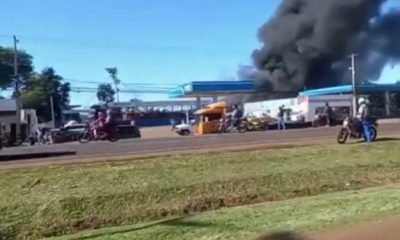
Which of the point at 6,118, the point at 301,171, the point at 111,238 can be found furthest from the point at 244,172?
the point at 6,118

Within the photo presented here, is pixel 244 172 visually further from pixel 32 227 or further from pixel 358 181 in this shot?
pixel 32 227

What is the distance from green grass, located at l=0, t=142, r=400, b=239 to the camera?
10.1 meters

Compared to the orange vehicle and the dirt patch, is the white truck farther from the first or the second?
the dirt patch

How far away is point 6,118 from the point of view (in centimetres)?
5772

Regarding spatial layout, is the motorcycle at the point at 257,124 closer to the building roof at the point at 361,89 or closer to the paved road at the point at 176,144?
the paved road at the point at 176,144

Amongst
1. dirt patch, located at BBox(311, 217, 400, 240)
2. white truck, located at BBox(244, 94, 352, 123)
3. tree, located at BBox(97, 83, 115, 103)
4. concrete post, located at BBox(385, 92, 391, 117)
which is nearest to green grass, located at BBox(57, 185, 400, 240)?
dirt patch, located at BBox(311, 217, 400, 240)

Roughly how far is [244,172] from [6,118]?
157 ft

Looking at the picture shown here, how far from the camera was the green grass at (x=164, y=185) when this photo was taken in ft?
33.2

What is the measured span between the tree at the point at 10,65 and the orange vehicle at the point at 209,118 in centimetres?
5813

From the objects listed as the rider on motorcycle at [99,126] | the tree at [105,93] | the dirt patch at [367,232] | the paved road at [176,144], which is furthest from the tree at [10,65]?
the dirt patch at [367,232]

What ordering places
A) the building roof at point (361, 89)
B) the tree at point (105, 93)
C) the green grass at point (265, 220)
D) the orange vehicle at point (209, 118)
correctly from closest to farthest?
1. the green grass at point (265, 220)
2. the orange vehicle at point (209, 118)
3. the building roof at point (361, 89)
4. the tree at point (105, 93)

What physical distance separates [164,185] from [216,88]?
2662 inches

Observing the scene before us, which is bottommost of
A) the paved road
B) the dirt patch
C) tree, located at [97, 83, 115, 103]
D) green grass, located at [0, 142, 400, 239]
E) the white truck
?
the dirt patch

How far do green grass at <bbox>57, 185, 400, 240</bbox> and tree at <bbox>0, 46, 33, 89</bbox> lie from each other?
9669 cm
